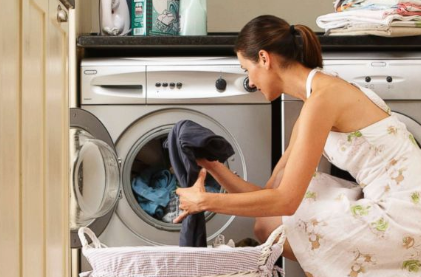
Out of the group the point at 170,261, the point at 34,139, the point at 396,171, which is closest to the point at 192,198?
the point at 170,261

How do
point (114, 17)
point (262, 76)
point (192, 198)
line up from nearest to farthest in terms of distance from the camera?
point (192, 198)
point (262, 76)
point (114, 17)

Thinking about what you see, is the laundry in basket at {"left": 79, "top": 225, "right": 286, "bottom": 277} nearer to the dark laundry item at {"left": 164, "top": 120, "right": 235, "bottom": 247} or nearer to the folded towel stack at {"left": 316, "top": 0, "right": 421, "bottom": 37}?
A: the dark laundry item at {"left": 164, "top": 120, "right": 235, "bottom": 247}

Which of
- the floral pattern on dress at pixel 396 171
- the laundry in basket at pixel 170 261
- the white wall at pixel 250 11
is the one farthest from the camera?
the white wall at pixel 250 11

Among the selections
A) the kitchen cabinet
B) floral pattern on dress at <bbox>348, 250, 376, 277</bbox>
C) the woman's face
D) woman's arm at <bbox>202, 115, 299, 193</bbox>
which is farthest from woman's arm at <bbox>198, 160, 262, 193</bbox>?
the kitchen cabinet

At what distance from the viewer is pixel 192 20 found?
10.1ft

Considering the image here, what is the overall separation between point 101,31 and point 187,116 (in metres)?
0.48

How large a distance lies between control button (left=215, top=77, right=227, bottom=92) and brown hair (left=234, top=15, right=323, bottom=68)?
37 cm

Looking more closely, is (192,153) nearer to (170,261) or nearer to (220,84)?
(170,261)

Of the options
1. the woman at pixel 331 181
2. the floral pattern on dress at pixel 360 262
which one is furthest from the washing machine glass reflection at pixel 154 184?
the floral pattern on dress at pixel 360 262

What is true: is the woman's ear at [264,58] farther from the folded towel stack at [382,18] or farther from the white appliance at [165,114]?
the folded towel stack at [382,18]

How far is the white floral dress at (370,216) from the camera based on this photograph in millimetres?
2383

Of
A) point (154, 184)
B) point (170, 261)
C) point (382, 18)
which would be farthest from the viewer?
point (154, 184)

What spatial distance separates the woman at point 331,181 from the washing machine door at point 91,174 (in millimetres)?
366

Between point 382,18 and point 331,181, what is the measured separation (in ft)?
2.11
